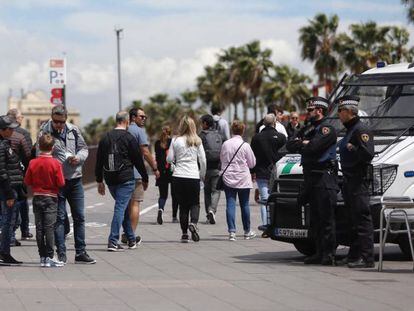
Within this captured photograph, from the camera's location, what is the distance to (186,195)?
52.6ft

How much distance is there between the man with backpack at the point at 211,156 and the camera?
19.0 meters

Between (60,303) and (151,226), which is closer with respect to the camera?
(60,303)

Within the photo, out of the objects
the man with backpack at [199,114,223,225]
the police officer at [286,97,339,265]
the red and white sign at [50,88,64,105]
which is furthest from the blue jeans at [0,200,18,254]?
the red and white sign at [50,88,64,105]

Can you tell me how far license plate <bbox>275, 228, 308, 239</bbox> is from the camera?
1329cm

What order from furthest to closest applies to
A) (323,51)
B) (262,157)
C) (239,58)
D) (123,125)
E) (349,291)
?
(239,58) < (323,51) < (262,157) < (123,125) < (349,291)

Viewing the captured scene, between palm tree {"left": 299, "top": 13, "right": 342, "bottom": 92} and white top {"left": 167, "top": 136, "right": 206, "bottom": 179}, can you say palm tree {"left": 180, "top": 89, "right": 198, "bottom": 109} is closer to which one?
palm tree {"left": 299, "top": 13, "right": 342, "bottom": 92}

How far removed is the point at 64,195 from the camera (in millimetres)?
13500

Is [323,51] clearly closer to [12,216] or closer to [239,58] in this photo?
[239,58]

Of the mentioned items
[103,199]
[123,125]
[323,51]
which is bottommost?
[103,199]

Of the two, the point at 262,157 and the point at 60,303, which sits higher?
the point at 262,157

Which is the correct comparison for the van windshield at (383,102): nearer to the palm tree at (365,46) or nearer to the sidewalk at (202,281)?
the sidewalk at (202,281)

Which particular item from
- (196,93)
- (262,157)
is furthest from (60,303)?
(196,93)

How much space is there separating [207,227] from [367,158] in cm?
690

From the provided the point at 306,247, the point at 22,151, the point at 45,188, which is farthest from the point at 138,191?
the point at 45,188
